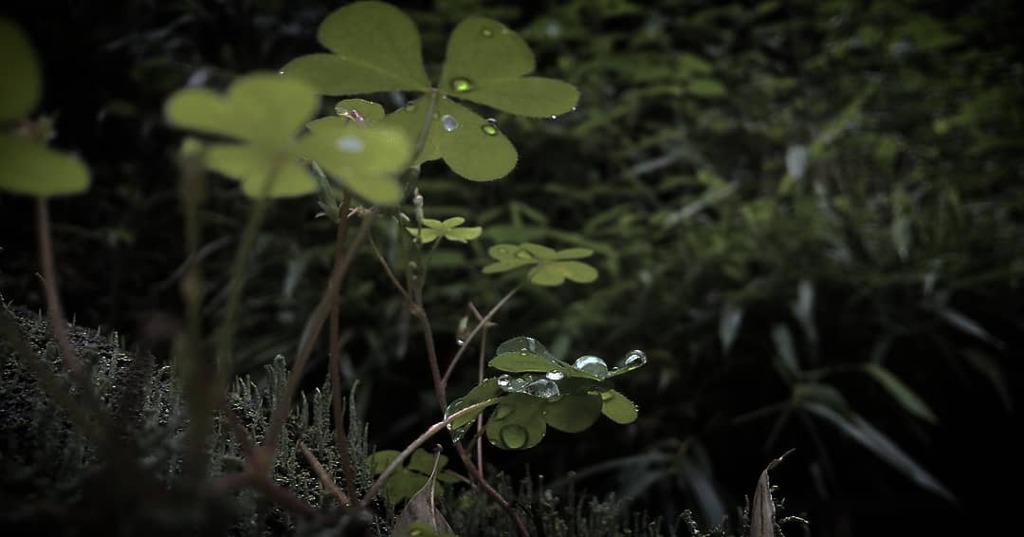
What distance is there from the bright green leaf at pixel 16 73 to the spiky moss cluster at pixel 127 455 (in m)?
0.10

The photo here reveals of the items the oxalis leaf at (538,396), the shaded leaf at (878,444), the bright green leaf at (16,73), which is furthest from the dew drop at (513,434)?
the shaded leaf at (878,444)

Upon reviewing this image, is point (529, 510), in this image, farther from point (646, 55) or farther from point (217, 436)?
point (646, 55)

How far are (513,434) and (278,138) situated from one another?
0.31 meters

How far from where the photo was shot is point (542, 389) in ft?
1.52

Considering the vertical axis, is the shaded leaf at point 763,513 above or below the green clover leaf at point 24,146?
below

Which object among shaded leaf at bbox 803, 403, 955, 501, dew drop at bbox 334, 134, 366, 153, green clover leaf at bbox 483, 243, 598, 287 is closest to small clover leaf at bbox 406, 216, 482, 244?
green clover leaf at bbox 483, 243, 598, 287

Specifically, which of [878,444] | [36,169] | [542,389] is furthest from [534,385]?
[878,444]

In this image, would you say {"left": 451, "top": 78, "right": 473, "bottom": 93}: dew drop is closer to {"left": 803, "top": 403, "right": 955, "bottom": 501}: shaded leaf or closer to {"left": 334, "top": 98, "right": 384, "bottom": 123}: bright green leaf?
{"left": 334, "top": 98, "right": 384, "bottom": 123}: bright green leaf

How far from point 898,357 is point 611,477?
35.7 inches

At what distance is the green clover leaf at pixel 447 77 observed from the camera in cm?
42

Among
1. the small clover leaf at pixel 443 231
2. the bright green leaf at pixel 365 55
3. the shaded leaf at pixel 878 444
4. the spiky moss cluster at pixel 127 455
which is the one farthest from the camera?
the shaded leaf at pixel 878 444

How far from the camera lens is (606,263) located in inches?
77.4

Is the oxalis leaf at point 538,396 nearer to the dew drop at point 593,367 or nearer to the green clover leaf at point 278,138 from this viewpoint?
the dew drop at point 593,367

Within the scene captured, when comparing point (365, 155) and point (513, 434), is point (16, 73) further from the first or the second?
point (513, 434)
